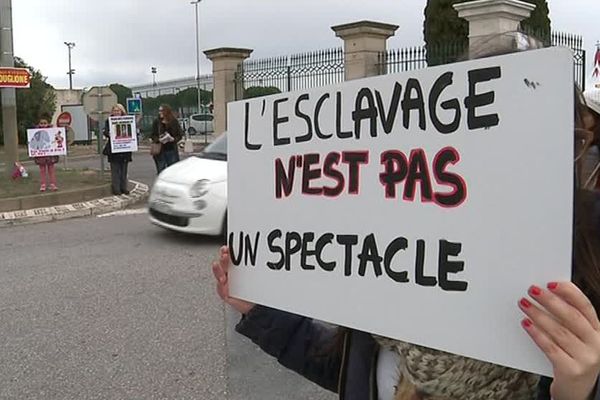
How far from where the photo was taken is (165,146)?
42.7 ft

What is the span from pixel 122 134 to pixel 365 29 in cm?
817

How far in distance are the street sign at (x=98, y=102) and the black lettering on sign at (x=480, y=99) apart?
13138 mm

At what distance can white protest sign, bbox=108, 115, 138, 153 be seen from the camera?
1252 cm

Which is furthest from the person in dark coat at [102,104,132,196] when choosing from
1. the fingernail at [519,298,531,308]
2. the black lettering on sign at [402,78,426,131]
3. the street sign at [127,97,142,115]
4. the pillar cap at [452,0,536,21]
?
the fingernail at [519,298,531,308]

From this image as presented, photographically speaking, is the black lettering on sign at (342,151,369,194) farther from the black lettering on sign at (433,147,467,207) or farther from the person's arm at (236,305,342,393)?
the person's arm at (236,305,342,393)

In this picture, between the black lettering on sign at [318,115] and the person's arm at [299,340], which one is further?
the person's arm at [299,340]

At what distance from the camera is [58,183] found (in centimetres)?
1379

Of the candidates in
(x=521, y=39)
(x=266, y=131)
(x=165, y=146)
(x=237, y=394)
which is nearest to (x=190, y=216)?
(x=237, y=394)

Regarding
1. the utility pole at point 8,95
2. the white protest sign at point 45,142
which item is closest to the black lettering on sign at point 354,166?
the white protest sign at point 45,142

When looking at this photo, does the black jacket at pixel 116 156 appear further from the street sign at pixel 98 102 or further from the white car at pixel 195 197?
the white car at pixel 195 197

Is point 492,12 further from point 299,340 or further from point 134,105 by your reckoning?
point 299,340

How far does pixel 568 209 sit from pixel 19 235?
935 centimetres

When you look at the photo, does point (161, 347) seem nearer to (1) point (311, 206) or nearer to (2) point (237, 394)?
(2) point (237, 394)

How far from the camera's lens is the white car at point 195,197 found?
7977 mm
